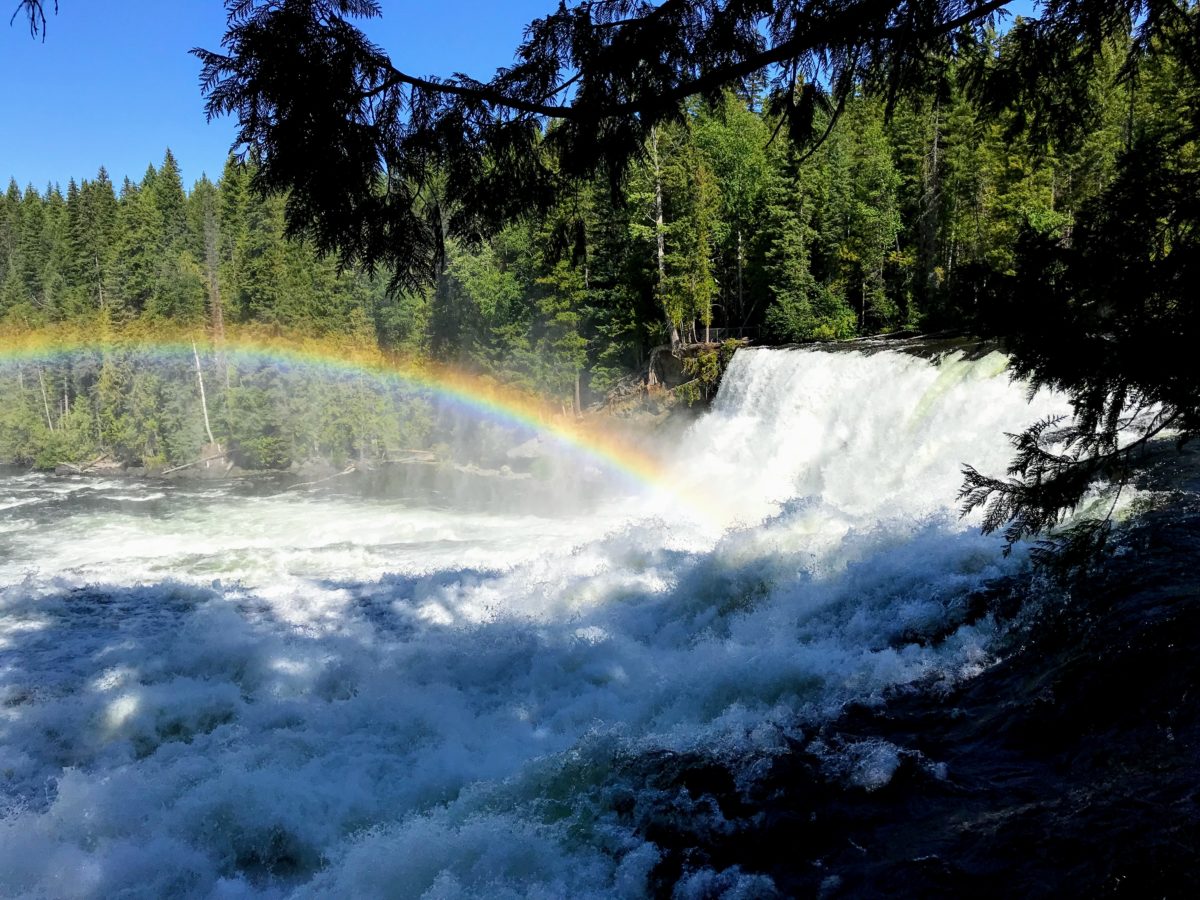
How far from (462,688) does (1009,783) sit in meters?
4.43

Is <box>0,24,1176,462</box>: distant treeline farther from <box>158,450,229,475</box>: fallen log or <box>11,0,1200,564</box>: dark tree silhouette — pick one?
<box>11,0,1200,564</box>: dark tree silhouette

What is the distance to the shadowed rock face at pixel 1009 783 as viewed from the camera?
3.38 meters

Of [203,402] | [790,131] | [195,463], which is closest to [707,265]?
[790,131]

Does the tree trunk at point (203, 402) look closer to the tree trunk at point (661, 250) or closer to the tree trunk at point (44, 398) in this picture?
the tree trunk at point (44, 398)

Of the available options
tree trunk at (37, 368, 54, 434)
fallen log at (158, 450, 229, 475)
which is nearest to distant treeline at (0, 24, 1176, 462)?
fallen log at (158, 450, 229, 475)

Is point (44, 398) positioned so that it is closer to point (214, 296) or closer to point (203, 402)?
point (214, 296)

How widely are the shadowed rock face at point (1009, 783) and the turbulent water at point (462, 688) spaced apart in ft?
0.48

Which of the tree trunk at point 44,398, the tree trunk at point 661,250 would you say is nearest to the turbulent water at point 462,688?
the tree trunk at point 661,250

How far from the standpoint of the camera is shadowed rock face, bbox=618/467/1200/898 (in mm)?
3375

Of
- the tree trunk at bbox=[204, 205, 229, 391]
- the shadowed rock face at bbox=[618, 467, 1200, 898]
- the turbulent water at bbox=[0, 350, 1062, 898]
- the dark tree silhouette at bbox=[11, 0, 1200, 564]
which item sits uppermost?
the tree trunk at bbox=[204, 205, 229, 391]

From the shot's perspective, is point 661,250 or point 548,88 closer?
point 548,88

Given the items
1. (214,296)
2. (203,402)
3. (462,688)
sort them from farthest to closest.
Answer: (214,296) → (203,402) → (462,688)

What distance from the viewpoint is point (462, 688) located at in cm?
693

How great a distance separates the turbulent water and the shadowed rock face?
0.15 meters
